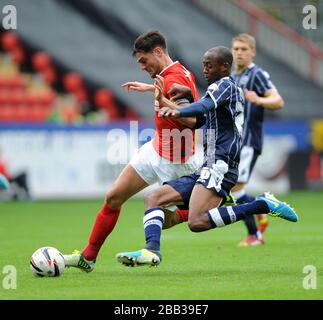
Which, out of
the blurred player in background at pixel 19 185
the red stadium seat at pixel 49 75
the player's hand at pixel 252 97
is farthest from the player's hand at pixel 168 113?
the red stadium seat at pixel 49 75

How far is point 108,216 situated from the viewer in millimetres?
7887

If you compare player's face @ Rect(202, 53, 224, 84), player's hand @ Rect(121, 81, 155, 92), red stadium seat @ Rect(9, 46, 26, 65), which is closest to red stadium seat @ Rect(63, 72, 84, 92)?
red stadium seat @ Rect(9, 46, 26, 65)

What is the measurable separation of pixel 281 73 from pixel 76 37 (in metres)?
5.13

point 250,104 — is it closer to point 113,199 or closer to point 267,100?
point 267,100

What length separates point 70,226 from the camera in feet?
42.2

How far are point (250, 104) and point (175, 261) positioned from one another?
270cm

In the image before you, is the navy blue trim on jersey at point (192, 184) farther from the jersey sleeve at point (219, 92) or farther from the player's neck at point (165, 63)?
the player's neck at point (165, 63)

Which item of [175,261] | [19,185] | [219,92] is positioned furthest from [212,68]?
[19,185]

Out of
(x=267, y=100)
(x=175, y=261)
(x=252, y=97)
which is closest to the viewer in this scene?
(x=175, y=261)

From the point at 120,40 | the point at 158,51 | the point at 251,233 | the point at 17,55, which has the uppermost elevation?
the point at 120,40

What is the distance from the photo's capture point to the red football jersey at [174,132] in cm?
784

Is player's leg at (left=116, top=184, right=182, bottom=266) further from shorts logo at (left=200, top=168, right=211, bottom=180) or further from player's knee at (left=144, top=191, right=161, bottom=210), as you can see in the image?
shorts logo at (left=200, top=168, right=211, bottom=180)

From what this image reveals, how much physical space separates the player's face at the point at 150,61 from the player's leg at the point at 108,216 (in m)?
0.82
